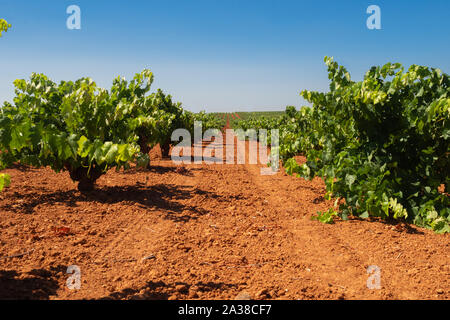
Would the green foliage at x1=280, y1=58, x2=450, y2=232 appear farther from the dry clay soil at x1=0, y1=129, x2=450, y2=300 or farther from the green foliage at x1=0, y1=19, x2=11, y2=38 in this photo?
the green foliage at x1=0, y1=19, x2=11, y2=38

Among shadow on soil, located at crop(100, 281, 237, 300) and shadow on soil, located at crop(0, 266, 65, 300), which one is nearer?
shadow on soil, located at crop(0, 266, 65, 300)

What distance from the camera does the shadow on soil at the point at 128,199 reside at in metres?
5.47

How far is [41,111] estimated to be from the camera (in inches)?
233

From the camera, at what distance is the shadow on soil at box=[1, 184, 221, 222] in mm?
5474

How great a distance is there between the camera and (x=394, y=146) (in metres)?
5.11

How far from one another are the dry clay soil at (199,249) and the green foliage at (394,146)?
1.21ft

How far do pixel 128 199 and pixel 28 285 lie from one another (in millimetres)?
3243

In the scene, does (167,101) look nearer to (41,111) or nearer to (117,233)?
(41,111)

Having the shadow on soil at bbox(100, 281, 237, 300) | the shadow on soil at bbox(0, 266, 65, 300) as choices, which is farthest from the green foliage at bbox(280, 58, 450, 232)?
the shadow on soil at bbox(0, 266, 65, 300)

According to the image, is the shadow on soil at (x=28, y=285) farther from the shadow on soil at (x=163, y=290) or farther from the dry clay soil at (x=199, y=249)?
the shadow on soil at (x=163, y=290)

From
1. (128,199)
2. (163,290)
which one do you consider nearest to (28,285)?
(163,290)

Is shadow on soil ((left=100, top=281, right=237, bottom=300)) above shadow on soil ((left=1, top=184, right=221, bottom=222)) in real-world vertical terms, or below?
below

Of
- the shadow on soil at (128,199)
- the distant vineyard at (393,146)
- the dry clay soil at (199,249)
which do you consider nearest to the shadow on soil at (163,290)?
the dry clay soil at (199,249)
